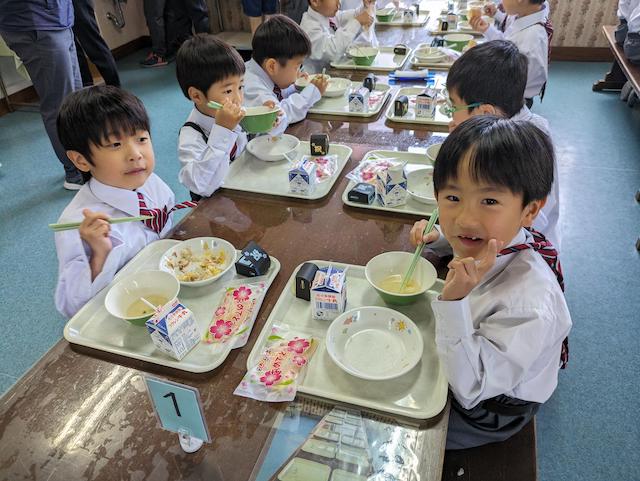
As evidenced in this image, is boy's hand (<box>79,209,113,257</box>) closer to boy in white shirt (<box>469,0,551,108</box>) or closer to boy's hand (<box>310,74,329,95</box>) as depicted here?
boy's hand (<box>310,74,329,95</box>)

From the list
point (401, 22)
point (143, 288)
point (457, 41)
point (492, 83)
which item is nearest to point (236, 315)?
point (143, 288)

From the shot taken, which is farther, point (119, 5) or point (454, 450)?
point (119, 5)

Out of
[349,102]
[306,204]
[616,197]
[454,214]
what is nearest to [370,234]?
[306,204]

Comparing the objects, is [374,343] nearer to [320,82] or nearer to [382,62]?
[320,82]

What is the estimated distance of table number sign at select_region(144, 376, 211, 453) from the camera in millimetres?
724

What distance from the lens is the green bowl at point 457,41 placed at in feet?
8.96

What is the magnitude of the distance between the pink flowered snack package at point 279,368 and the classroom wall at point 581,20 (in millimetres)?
5228

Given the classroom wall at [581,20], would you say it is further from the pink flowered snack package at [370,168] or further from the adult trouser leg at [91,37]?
the adult trouser leg at [91,37]

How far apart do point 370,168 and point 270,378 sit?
3.05 ft

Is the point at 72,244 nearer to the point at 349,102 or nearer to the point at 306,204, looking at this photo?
the point at 306,204

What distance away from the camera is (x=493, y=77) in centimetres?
150

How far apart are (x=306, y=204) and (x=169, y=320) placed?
25.8 inches

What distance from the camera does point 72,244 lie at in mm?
1137

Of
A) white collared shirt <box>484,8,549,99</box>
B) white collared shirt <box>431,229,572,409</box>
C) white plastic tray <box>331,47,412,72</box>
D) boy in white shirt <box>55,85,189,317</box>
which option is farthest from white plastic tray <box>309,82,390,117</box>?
white collared shirt <box>431,229,572,409</box>
